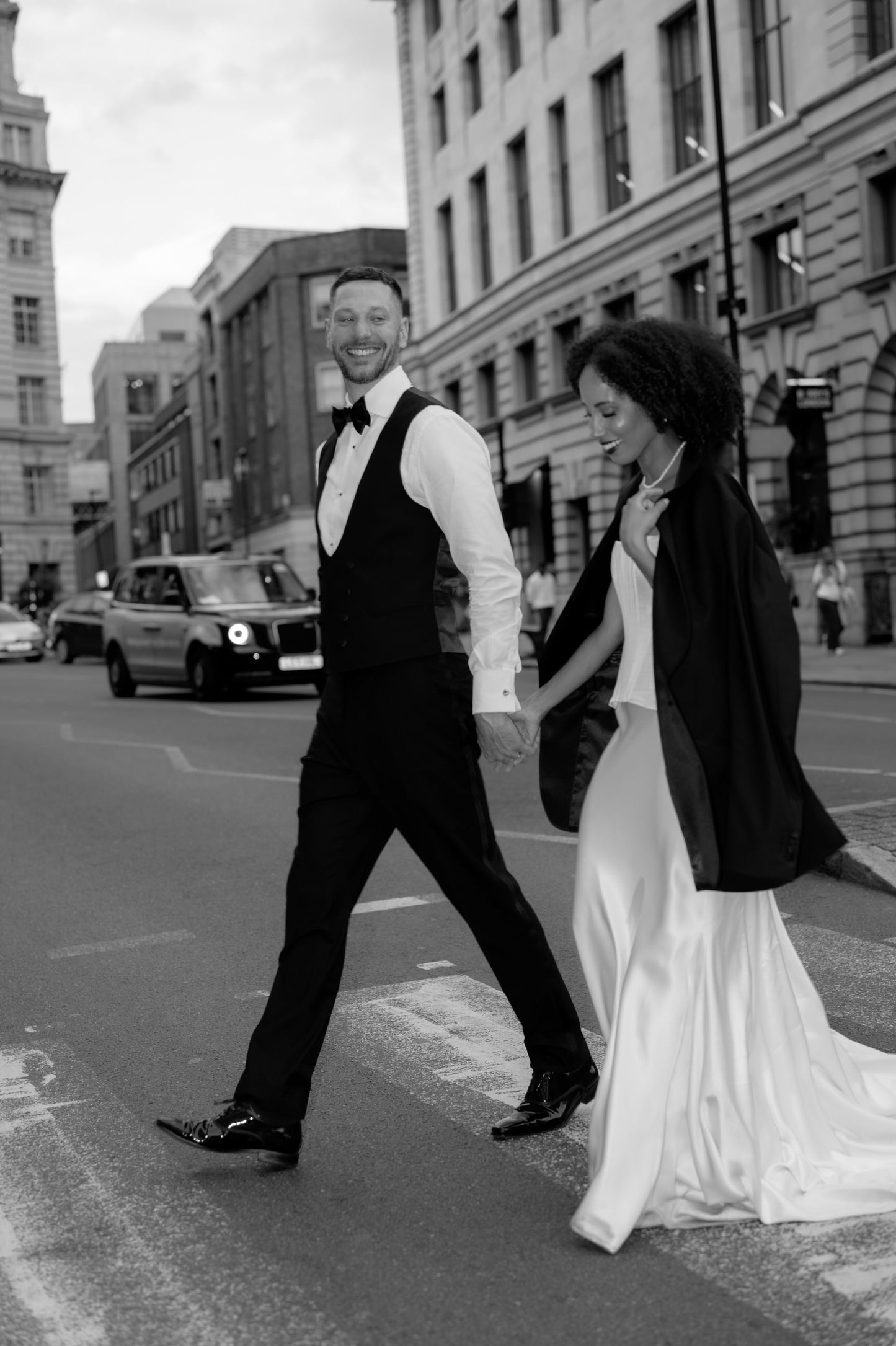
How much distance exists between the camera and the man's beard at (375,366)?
385 cm

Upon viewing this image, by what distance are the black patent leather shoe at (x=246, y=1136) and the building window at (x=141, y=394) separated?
107 m

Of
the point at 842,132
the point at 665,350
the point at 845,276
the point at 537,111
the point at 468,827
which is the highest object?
the point at 537,111

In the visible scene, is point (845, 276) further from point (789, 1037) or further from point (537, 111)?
point (789, 1037)

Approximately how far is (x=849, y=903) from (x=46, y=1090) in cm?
332

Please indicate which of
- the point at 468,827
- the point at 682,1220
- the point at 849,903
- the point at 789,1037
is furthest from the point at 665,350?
the point at 849,903

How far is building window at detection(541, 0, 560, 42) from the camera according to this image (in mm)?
33844

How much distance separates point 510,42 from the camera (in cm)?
3600

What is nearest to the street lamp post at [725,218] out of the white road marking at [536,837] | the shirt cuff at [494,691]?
the white road marking at [536,837]

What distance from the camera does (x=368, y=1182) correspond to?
11.7 feet

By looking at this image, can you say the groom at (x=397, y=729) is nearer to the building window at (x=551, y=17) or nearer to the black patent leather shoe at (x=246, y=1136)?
the black patent leather shoe at (x=246, y=1136)

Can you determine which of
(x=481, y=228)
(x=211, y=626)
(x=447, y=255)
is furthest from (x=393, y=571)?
(x=447, y=255)

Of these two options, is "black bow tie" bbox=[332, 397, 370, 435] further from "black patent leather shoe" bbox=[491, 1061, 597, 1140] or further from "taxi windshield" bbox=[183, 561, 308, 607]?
"taxi windshield" bbox=[183, 561, 308, 607]

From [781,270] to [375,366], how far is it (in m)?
24.5

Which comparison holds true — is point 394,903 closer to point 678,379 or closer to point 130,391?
point 678,379
